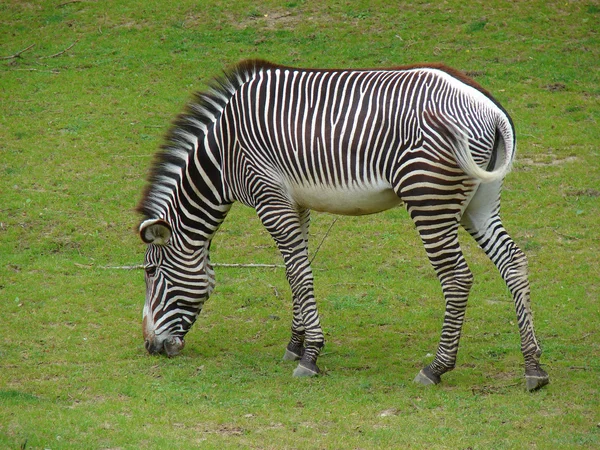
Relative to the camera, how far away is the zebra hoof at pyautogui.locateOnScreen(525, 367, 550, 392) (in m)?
7.92

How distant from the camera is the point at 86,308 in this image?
10609 millimetres

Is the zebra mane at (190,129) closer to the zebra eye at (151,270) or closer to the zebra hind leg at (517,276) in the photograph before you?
the zebra eye at (151,270)

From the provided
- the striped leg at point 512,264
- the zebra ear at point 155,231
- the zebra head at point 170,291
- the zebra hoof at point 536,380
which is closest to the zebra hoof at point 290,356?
the zebra head at point 170,291

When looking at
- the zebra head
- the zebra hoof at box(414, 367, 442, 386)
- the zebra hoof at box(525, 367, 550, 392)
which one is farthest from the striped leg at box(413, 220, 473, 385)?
the zebra head

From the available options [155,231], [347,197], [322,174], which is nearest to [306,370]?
[347,197]

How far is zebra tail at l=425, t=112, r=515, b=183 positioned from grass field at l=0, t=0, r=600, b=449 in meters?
2.08

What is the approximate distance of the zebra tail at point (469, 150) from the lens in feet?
25.2

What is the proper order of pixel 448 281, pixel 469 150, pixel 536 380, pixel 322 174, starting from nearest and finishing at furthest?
pixel 469 150
pixel 536 380
pixel 448 281
pixel 322 174

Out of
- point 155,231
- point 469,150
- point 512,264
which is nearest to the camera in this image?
point 469,150

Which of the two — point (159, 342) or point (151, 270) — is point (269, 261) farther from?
point (159, 342)

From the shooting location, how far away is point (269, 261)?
12.2 m

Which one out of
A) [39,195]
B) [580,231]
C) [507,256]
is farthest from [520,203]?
[39,195]

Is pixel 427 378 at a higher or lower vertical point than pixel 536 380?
Result: lower

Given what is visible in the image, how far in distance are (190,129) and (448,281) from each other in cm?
319
